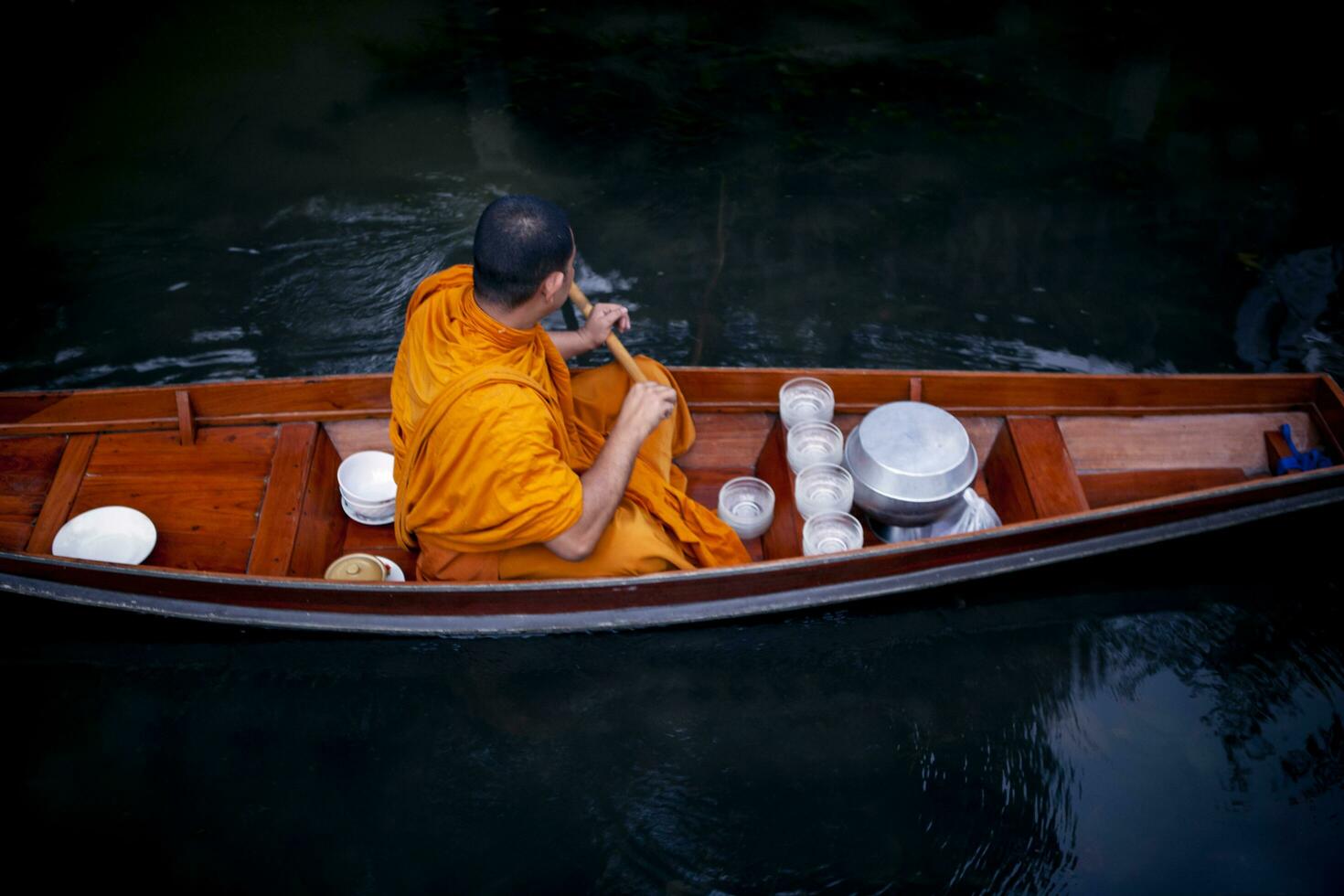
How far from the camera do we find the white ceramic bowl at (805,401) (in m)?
4.34

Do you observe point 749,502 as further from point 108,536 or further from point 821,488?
point 108,536

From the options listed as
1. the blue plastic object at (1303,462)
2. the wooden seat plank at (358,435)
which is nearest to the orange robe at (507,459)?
the wooden seat plank at (358,435)

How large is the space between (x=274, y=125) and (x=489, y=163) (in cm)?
185

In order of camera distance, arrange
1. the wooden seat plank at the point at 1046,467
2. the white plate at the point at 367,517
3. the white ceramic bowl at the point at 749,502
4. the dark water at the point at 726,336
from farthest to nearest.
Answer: the white plate at the point at 367,517
the white ceramic bowl at the point at 749,502
the wooden seat plank at the point at 1046,467
the dark water at the point at 726,336

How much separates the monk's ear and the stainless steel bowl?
1.47 m

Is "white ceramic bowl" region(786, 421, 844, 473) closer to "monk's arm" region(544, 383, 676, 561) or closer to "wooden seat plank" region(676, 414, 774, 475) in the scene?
"wooden seat plank" region(676, 414, 774, 475)

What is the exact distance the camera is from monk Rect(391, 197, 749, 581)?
2.98 meters

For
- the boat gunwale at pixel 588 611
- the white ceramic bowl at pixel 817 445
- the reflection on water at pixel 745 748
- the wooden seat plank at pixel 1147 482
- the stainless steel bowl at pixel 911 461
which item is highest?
the white ceramic bowl at pixel 817 445

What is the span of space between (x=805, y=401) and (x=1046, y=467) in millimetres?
1099

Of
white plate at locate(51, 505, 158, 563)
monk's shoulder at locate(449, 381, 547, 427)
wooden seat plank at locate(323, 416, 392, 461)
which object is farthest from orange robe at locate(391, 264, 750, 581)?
white plate at locate(51, 505, 158, 563)

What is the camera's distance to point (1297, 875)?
12.1 ft

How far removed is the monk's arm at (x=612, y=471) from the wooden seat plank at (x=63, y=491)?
8.08 ft

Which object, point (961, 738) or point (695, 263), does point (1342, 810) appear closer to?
point (961, 738)

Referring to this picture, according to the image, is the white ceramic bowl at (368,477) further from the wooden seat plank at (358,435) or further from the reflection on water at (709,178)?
the reflection on water at (709,178)
